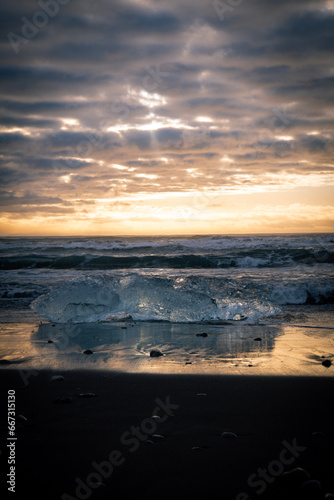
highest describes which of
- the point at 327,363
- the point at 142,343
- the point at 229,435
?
the point at 229,435

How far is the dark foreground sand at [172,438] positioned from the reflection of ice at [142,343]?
0.80 metres

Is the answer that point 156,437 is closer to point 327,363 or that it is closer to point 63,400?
point 63,400

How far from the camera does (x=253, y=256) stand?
24.6m

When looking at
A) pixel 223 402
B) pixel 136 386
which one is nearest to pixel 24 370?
pixel 136 386

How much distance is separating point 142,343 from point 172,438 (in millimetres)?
3091

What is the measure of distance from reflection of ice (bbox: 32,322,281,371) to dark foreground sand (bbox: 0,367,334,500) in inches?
31.7

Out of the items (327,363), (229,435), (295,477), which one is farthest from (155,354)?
(295,477)

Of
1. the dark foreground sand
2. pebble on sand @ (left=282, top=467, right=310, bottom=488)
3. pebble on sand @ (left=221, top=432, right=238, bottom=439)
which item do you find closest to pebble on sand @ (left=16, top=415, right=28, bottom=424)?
the dark foreground sand

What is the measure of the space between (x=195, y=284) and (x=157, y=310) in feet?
3.80

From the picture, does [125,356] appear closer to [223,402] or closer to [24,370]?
[24,370]

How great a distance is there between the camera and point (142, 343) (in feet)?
18.3

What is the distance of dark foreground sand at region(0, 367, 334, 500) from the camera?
203 centimetres

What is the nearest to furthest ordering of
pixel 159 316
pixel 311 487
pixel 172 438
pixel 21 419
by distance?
pixel 311 487
pixel 172 438
pixel 21 419
pixel 159 316

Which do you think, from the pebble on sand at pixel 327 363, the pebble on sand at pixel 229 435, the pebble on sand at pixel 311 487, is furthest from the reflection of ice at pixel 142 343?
the pebble on sand at pixel 311 487
